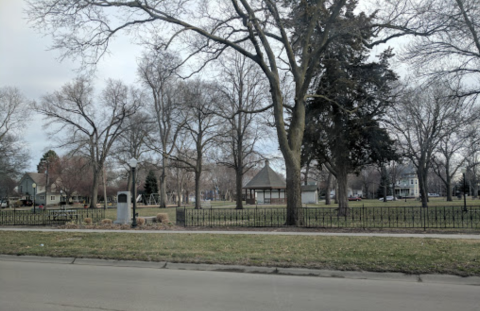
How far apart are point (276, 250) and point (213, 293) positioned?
4.00m

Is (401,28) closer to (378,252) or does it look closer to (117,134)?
(378,252)

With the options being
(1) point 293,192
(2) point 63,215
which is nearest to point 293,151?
(1) point 293,192

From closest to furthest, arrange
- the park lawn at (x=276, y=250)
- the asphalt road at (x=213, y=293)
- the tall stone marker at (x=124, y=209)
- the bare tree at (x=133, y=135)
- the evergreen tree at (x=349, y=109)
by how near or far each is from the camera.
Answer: the asphalt road at (x=213, y=293)
the park lawn at (x=276, y=250)
the tall stone marker at (x=124, y=209)
the evergreen tree at (x=349, y=109)
the bare tree at (x=133, y=135)

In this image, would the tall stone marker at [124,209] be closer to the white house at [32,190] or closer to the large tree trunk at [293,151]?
the large tree trunk at [293,151]

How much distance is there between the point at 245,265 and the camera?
910cm

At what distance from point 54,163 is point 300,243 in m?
71.6

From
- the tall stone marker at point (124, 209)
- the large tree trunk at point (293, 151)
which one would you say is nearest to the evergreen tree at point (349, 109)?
the large tree trunk at point (293, 151)

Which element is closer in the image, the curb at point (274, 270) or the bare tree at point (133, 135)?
the curb at point (274, 270)

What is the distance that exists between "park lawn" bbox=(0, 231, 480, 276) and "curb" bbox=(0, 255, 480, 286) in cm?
17

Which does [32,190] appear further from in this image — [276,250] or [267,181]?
[276,250]

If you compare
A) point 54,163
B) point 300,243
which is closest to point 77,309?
point 300,243

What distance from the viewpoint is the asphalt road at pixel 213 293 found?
6078mm

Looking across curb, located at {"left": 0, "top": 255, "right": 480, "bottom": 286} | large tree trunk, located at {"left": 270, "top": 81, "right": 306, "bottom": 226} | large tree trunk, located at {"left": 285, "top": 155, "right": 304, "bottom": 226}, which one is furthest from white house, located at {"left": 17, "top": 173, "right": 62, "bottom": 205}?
curb, located at {"left": 0, "top": 255, "right": 480, "bottom": 286}

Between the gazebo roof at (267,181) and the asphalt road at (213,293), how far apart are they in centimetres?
4352
